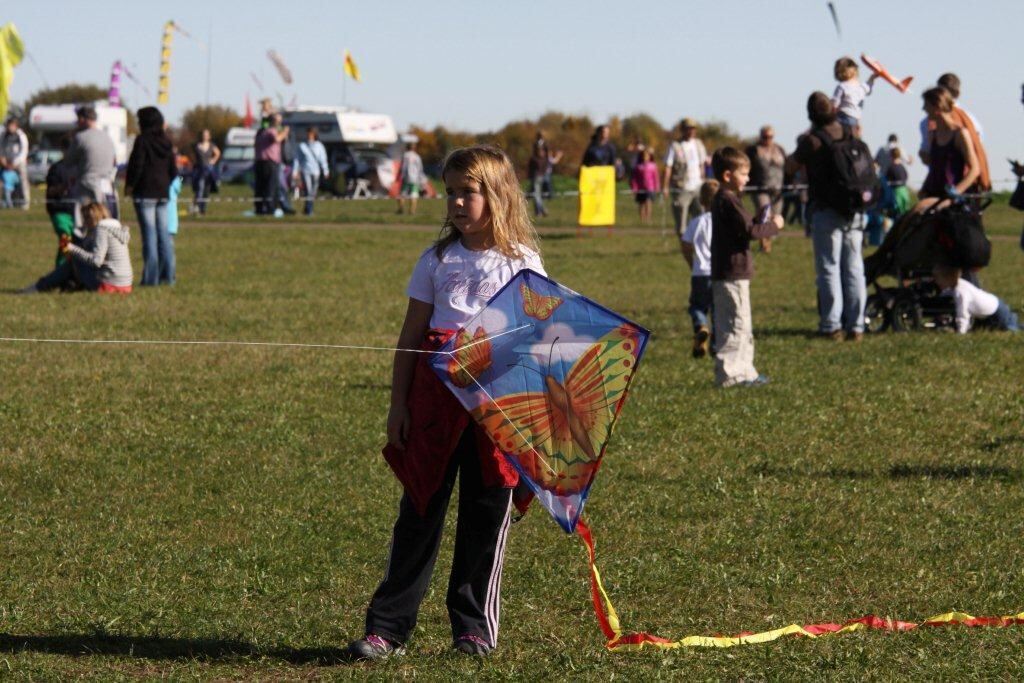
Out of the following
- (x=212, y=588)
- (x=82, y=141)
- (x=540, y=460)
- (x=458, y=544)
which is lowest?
(x=212, y=588)

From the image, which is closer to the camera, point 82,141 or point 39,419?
point 39,419

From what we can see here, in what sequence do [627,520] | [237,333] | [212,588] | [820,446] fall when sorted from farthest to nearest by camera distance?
[237,333] → [820,446] → [627,520] → [212,588]

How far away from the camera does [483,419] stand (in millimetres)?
4895

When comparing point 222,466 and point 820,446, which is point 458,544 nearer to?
point 222,466

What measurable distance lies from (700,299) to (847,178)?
171 cm

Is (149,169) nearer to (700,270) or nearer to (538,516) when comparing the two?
(700,270)

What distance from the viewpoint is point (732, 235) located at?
35.6 ft

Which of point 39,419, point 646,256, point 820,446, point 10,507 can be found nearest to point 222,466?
point 10,507

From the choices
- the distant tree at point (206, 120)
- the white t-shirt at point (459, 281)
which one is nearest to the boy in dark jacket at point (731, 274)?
the white t-shirt at point (459, 281)

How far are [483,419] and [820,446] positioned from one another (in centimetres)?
442

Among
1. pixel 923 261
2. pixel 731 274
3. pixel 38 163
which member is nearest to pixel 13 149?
pixel 38 163

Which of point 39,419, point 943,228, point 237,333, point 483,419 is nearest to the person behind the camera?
point 483,419

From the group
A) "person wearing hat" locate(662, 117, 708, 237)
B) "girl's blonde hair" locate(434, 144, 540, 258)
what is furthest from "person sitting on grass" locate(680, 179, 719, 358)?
"person wearing hat" locate(662, 117, 708, 237)

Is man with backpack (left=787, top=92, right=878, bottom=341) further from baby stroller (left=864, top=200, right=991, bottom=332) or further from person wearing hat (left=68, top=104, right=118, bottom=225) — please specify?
person wearing hat (left=68, top=104, right=118, bottom=225)
